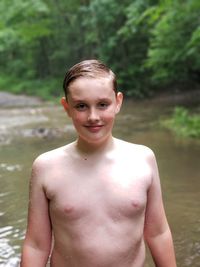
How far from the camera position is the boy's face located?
177cm

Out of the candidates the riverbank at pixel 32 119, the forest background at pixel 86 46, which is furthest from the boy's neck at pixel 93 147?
the forest background at pixel 86 46

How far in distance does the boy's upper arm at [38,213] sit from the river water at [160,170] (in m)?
1.80

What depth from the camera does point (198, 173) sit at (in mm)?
6488

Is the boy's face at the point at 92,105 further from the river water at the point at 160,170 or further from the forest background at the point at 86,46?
the forest background at the point at 86,46

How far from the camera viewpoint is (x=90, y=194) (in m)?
1.84

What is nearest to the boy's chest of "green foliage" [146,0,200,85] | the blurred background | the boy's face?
the boy's face

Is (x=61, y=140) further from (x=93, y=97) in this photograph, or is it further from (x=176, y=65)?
(x=176, y=65)

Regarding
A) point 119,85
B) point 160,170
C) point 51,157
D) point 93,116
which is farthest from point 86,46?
point 93,116

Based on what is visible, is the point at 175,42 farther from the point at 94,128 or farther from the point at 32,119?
the point at 94,128

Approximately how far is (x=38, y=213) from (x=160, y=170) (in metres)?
4.98

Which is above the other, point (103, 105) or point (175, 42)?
point (103, 105)

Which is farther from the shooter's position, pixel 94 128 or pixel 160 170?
pixel 160 170

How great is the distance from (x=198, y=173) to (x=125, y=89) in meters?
18.2

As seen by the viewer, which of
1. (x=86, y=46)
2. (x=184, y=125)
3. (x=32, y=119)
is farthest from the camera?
(x=86, y=46)
